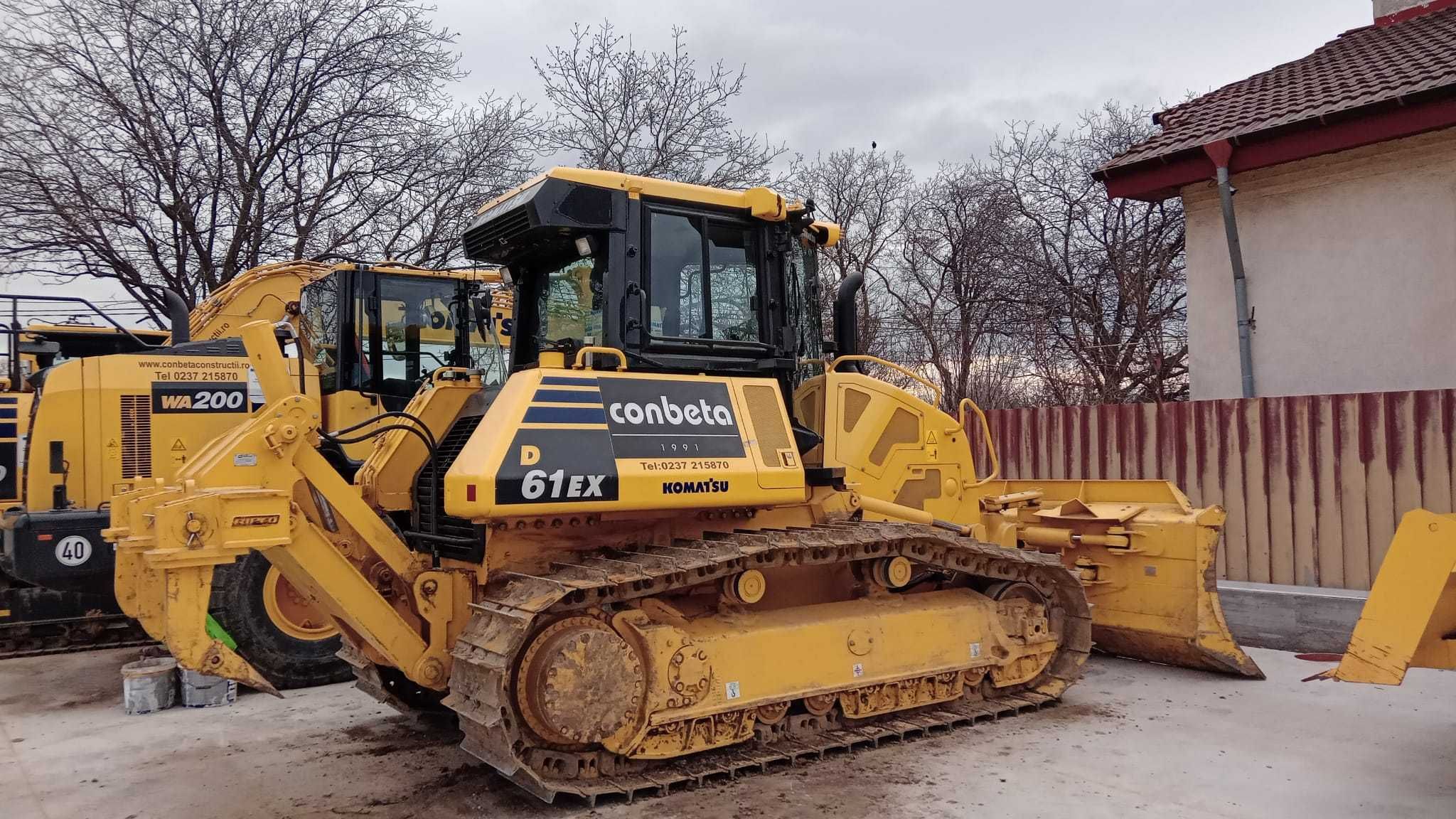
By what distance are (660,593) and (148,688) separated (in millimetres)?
4208

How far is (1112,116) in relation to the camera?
2062 cm

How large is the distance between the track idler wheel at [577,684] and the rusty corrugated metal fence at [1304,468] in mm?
6103

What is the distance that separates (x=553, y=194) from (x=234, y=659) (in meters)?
2.68

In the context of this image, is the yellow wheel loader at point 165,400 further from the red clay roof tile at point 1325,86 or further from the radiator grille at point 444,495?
the red clay roof tile at point 1325,86

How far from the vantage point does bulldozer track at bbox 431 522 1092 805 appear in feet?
15.1

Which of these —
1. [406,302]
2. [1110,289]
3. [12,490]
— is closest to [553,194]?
[406,302]

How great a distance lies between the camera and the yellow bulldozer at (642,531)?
4.72 metres

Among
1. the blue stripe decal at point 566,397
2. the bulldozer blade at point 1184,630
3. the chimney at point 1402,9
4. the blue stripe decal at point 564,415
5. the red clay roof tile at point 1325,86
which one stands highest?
the chimney at point 1402,9

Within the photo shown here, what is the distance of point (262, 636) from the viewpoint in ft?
25.0

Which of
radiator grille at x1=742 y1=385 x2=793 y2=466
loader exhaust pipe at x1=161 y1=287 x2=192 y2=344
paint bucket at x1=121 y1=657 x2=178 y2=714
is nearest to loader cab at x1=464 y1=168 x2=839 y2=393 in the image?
radiator grille at x1=742 y1=385 x2=793 y2=466

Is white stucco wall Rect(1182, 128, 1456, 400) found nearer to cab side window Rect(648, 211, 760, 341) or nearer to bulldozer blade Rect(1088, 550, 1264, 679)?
bulldozer blade Rect(1088, 550, 1264, 679)

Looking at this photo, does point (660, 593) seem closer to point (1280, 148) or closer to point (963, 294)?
point (1280, 148)

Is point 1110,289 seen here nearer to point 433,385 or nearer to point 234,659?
point 433,385

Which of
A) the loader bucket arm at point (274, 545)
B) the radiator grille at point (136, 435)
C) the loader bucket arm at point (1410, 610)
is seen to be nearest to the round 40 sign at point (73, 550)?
the radiator grille at point (136, 435)
